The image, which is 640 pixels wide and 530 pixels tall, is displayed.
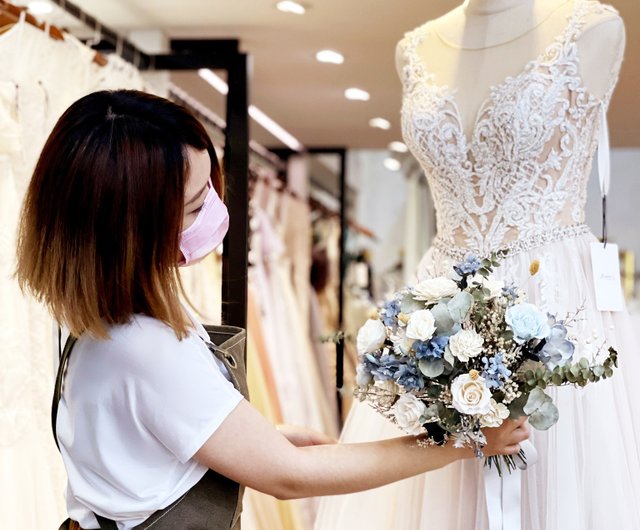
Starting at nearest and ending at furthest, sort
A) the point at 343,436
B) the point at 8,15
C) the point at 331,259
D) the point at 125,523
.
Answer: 1. the point at 125,523
2. the point at 343,436
3. the point at 8,15
4. the point at 331,259

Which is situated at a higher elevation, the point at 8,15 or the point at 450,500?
the point at 8,15

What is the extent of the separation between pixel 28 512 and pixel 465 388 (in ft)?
4.30

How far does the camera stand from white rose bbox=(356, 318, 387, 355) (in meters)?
1.39

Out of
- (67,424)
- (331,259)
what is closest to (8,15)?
(67,424)

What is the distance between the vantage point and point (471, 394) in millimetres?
1265

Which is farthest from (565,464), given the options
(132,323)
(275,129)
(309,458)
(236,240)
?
(275,129)

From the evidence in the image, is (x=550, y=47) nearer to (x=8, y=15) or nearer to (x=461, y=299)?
(x=461, y=299)

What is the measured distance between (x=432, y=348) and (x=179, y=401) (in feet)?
1.22

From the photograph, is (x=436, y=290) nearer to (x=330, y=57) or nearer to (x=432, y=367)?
(x=432, y=367)

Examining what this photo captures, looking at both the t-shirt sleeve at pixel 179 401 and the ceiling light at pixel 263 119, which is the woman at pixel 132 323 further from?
the ceiling light at pixel 263 119

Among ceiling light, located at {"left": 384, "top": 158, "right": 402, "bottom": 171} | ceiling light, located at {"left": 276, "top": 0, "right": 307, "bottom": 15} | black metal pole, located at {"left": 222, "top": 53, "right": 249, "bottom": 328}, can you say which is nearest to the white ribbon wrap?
black metal pole, located at {"left": 222, "top": 53, "right": 249, "bottom": 328}

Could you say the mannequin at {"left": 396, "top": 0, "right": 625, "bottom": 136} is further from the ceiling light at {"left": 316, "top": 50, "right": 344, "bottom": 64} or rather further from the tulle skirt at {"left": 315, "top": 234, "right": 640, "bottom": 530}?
the ceiling light at {"left": 316, "top": 50, "right": 344, "bottom": 64}

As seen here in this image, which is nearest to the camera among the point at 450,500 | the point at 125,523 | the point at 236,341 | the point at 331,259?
the point at 125,523

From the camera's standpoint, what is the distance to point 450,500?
1.79 metres
